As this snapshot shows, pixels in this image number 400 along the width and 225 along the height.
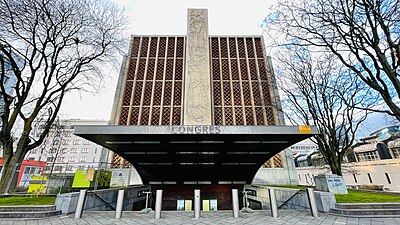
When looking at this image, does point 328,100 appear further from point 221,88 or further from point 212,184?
point 221,88

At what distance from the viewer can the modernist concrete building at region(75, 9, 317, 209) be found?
7.29 meters

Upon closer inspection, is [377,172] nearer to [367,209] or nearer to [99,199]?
[367,209]

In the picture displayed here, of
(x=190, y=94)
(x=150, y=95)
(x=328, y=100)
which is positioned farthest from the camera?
(x=150, y=95)

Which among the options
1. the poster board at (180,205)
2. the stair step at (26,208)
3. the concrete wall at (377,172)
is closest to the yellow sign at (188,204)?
the poster board at (180,205)

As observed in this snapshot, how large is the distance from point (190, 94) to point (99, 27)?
10.6m

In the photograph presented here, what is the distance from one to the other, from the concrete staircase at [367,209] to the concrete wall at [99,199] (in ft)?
28.3

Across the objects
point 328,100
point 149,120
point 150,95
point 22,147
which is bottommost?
point 22,147

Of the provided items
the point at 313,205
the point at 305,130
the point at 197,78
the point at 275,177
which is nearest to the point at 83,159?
the point at 197,78

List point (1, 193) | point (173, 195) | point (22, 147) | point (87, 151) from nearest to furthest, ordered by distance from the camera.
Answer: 1. point (1, 193)
2. point (22, 147)
3. point (173, 195)
4. point (87, 151)

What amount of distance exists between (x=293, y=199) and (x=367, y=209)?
114 inches

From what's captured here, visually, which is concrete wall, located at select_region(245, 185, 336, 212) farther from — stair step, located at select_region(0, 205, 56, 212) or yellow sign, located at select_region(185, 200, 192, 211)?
stair step, located at select_region(0, 205, 56, 212)

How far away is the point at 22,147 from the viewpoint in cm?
838

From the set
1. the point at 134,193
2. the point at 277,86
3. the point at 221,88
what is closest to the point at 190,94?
the point at 221,88

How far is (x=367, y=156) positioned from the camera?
83.8 feet
